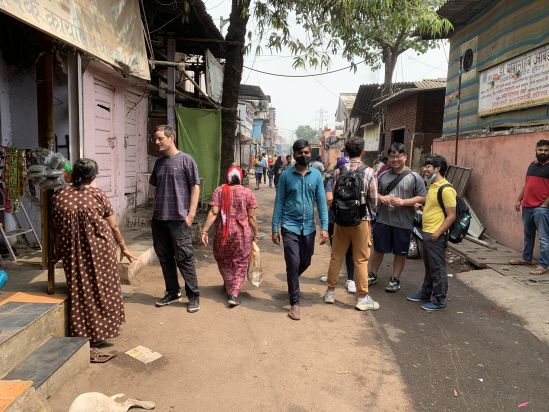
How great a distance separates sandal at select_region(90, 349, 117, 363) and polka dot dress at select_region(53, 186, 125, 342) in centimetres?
11

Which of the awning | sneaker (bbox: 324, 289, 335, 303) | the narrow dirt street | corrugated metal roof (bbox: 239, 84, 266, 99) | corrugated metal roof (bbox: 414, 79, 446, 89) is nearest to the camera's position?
the narrow dirt street

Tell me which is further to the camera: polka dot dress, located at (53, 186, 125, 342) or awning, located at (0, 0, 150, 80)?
awning, located at (0, 0, 150, 80)

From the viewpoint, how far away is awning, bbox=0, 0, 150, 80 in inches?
137

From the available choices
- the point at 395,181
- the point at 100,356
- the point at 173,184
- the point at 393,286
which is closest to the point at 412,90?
the point at 395,181

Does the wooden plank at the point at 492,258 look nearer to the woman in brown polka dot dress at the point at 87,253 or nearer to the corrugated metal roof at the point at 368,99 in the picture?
the woman in brown polka dot dress at the point at 87,253

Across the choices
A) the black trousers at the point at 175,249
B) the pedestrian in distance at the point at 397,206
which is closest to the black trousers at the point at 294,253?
the black trousers at the point at 175,249

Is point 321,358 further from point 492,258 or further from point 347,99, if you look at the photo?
point 347,99

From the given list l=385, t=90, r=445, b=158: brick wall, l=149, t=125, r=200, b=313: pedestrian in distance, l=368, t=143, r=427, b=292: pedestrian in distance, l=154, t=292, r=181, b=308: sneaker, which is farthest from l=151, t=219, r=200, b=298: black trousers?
l=385, t=90, r=445, b=158: brick wall

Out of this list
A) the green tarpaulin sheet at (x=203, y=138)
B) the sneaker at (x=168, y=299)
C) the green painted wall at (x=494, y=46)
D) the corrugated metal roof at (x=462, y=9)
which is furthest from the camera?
the green tarpaulin sheet at (x=203, y=138)

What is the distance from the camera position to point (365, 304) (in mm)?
4684

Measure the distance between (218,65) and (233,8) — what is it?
9.14 ft

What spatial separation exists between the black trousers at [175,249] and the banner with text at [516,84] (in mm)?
5948

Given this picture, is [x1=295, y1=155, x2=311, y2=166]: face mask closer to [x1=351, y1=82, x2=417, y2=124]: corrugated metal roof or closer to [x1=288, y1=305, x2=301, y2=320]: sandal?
[x1=288, y1=305, x2=301, y2=320]: sandal

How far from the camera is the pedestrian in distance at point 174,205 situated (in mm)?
4297
